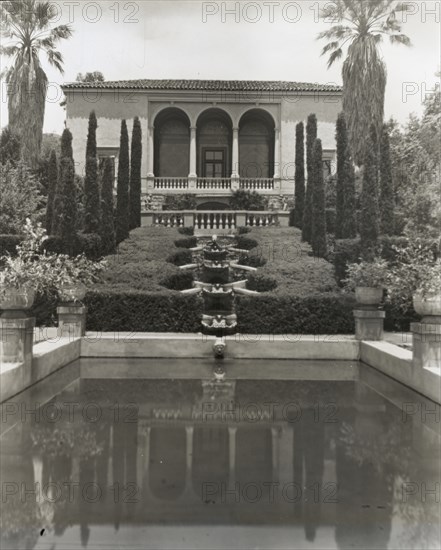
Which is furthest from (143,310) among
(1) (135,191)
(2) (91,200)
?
(1) (135,191)

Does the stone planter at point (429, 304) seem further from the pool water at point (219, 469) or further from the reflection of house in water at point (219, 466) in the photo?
the reflection of house in water at point (219, 466)

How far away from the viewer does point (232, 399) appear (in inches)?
289

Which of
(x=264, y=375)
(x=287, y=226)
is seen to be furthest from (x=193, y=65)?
(x=287, y=226)

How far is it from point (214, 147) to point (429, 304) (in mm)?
26538

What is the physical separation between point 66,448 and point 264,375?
4.80m

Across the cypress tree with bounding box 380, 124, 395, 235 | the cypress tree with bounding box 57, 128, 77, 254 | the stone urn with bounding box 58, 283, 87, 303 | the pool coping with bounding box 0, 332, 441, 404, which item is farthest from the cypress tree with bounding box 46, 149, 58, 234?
the cypress tree with bounding box 380, 124, 395, 235

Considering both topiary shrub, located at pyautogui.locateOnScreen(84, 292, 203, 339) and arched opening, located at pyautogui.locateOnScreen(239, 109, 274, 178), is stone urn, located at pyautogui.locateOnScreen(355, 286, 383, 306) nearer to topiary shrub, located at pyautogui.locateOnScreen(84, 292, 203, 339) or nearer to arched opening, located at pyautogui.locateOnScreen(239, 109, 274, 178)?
topiary shrub, located at pyautogui.locateOnScreen(84, 292, 203, 339)

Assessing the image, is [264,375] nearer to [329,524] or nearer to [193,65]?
[329,524]

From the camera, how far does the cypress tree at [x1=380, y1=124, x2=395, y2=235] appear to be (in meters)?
17.8

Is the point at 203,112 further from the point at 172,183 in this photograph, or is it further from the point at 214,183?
the point at 172,183

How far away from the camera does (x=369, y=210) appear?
16.9m

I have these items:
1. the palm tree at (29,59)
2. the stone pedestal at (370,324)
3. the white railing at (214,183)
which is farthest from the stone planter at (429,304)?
the white railing at (214,183)

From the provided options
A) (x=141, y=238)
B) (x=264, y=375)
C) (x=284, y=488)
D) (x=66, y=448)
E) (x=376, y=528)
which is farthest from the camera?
(x=141, y=238)

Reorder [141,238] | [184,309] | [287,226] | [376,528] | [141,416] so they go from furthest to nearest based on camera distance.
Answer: [287,226]
[141,238]
[184,309]
[141,416]
[376,528]
